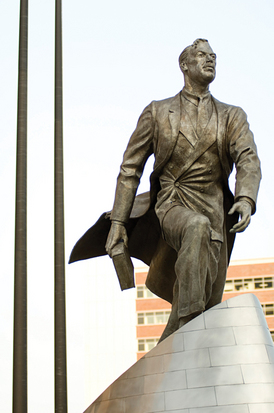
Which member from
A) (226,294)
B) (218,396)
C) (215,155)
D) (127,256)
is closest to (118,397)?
(218,396)

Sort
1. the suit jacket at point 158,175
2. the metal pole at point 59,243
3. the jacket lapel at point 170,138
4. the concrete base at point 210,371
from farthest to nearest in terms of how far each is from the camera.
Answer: the metal pole at point 59,243 < the jacket lapel at point 170,138 < the suit jacket at point 158,175 < the concrete base at point 210,371

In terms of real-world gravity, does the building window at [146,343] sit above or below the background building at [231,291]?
below

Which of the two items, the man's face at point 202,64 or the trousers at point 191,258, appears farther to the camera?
the man's face at point 202,64

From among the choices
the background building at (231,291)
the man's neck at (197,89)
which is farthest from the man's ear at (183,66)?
the background building at (231,291)

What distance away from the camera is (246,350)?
16.6ft

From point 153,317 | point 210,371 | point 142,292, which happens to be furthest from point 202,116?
point 142,292

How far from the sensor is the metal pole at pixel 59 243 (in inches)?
324

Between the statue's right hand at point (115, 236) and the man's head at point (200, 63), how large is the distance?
1474 millimetres

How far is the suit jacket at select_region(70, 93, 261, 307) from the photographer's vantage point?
614 cm

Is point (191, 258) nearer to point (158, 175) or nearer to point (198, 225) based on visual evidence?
point (198, 225)

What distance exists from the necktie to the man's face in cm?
17

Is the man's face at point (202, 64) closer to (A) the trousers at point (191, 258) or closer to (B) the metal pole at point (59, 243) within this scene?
(A) the trousers at point (191, 258)

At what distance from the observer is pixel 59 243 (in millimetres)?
9023

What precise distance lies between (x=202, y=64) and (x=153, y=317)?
4850cm
